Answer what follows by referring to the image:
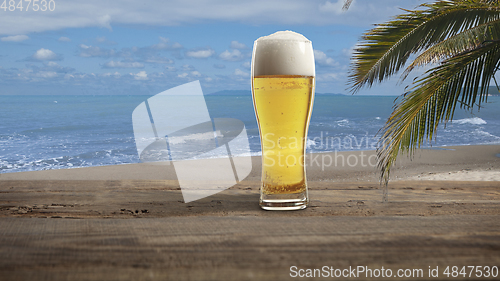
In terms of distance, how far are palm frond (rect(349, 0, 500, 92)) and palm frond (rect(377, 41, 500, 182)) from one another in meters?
1.19

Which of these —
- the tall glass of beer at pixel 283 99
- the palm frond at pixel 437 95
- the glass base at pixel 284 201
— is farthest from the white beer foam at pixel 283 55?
the palm frond at pixel 437 95

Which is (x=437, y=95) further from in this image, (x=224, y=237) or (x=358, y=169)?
(x=358, y=169)

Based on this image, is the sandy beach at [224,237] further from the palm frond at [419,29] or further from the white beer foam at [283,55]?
the palm frond at [419,29]

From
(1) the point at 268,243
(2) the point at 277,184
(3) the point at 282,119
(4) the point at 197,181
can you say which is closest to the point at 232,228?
(1) the point at 268,243

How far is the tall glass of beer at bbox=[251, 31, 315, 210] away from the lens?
4.37 ft

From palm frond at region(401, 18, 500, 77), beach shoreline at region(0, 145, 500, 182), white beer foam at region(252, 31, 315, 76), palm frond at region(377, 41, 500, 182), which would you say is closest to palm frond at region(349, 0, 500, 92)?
palm frond at region(401, 18, 500, 77)

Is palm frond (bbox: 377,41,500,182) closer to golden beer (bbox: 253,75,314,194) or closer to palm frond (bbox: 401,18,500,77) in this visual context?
golden beer (bbox: 253,75,314,194)

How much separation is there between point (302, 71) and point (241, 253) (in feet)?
2.92

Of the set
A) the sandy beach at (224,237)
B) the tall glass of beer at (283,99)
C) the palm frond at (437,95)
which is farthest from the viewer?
the palm frond at (437,95)

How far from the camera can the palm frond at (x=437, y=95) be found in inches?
85.6

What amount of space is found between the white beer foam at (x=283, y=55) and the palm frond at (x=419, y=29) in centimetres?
236

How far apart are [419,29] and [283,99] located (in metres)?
2.95

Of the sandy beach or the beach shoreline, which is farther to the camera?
the beach shoreline

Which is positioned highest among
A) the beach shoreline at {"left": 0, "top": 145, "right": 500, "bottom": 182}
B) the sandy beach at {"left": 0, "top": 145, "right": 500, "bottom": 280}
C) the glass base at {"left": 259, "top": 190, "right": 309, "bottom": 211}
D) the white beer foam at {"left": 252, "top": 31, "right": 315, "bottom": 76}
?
the white beer foam at {"left": 252, "top": 31, "right": 315, "bottom": 76}
